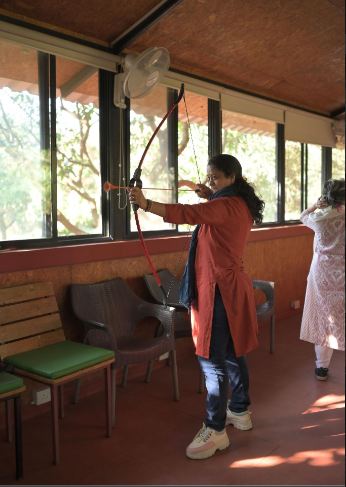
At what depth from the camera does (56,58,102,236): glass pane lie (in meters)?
3.22

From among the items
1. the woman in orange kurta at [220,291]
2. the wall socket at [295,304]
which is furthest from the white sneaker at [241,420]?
the wall socket at [295,304]

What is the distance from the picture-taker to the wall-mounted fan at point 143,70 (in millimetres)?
3131

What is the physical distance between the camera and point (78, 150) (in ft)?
10.9

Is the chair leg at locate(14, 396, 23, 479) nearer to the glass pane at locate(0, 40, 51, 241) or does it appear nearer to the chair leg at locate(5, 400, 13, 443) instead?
the chair leg at locate(5, 400, 13, 443)

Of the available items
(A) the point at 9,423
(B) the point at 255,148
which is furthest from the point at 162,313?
(B) the point at 255,148

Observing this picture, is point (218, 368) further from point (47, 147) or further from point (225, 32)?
point (225, 32)

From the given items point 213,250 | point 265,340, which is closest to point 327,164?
point 265,340

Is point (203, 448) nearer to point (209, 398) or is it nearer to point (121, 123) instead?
point (209, 398)

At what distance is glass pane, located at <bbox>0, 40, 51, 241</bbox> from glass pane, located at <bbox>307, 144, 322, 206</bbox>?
13.2ft

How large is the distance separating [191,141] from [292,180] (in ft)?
7.15

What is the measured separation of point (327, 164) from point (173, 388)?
4137 mm

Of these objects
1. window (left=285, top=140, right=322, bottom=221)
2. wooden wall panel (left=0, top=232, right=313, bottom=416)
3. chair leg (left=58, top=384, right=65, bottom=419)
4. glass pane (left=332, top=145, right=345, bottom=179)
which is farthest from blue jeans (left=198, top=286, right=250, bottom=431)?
window (left=285, top=140, right=322, bottom=221)

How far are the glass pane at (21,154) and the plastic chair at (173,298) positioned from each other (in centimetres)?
82

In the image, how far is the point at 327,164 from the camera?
6.30m
